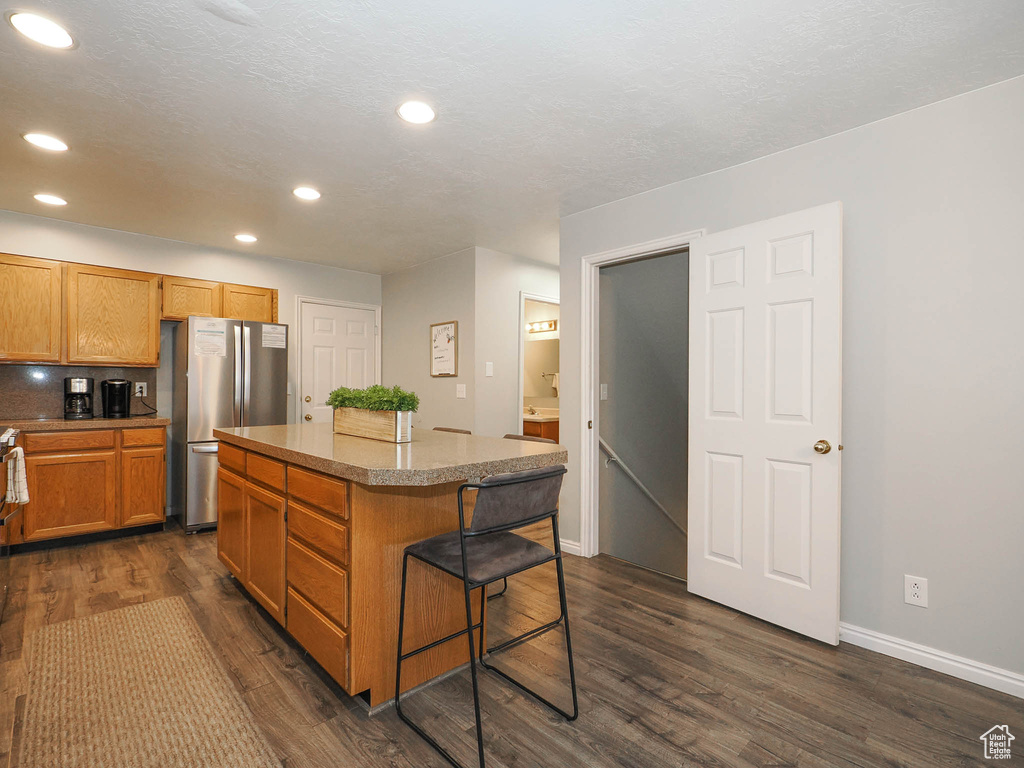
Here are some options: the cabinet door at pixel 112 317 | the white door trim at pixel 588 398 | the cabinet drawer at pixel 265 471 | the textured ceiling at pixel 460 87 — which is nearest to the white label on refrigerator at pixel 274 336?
the cabinet door at pixel 112 317

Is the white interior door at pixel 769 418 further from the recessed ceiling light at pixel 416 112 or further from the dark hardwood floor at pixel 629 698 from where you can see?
the recessed ceiling light at pixel 416 112

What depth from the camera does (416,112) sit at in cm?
240

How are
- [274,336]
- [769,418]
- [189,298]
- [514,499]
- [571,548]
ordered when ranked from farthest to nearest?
[274,336], [189,298], [571,548], [769,418], [514,499]

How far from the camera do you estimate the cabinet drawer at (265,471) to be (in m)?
2.36

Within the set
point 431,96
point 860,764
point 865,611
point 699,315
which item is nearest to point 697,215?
point 699,315

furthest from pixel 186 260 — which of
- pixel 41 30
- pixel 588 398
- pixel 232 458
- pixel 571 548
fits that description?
→ pixel 571 548

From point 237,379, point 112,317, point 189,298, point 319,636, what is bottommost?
point 319,636

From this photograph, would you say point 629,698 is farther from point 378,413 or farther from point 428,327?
point 428,327

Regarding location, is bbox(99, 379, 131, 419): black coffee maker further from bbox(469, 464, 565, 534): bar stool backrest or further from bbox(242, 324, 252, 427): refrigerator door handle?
bbox(469, 464, 565, 534): bar stool backrest

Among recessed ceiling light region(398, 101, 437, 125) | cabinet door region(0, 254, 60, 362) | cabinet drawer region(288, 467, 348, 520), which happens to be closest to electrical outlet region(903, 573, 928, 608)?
cabinet drawer region(288, 467, 348, 520)

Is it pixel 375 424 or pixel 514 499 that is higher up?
pixel 375 424

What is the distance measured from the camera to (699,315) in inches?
119

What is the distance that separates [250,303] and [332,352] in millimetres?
947

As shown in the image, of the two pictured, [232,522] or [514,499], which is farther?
[232,522]
